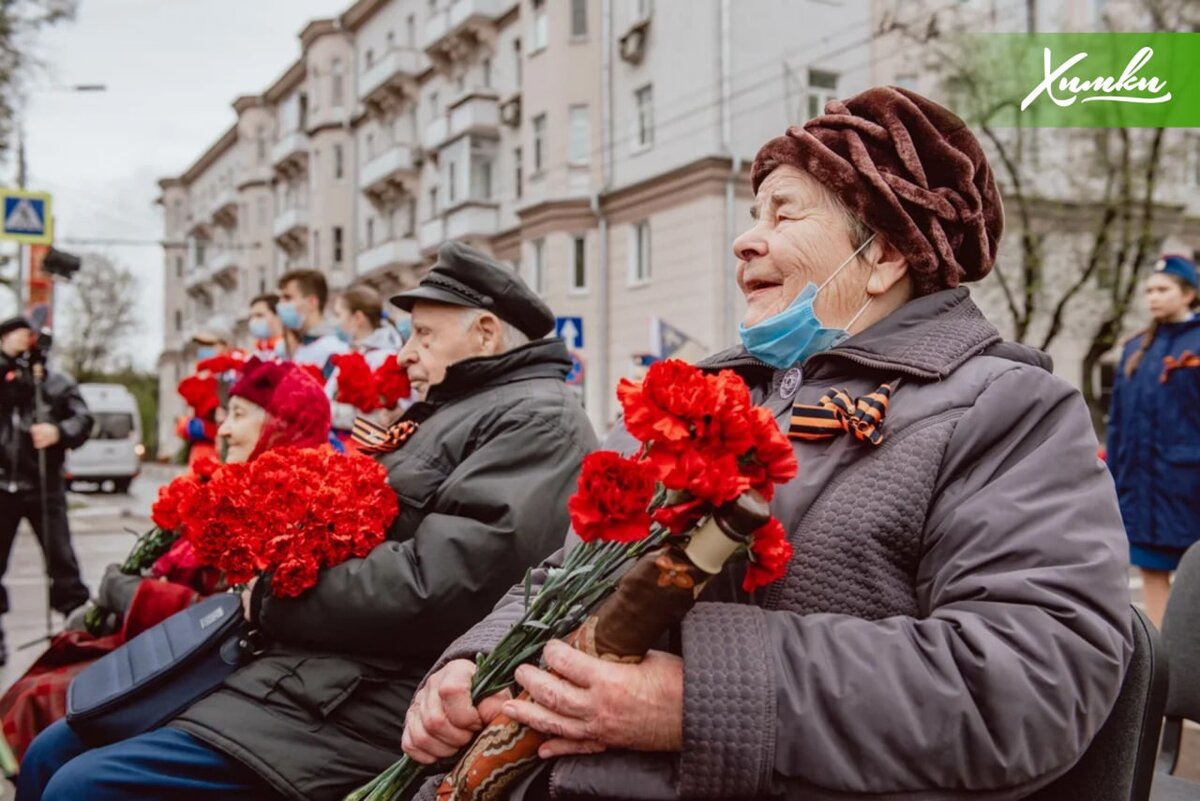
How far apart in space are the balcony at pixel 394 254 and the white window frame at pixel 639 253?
41.3 ft

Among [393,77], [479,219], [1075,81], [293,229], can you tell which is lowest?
[1075,81]

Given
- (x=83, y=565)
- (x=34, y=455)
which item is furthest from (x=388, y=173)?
(x=34, y=455)

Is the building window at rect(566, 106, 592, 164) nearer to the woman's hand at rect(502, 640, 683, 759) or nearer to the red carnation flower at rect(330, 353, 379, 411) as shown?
the red carnation flower at rect(330, 353, 379, 411)

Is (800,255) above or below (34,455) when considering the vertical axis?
above

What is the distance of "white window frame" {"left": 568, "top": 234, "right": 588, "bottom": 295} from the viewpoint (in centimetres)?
2453

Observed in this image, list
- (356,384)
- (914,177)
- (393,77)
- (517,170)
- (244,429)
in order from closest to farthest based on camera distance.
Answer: (914,177)
(244,429)
(356,384)
(517,170)
(393,77)

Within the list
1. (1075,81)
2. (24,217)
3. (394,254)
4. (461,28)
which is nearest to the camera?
(1075,81)

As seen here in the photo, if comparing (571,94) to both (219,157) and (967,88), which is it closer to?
(967,88)

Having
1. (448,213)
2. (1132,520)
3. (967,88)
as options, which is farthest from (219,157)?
(1132,520)

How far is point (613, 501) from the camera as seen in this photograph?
4.98 feet

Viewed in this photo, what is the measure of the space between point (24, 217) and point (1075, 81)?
32.4 feet

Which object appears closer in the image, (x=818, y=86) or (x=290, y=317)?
(x=290, y=317)

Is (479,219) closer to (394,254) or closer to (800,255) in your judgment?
(394,254)

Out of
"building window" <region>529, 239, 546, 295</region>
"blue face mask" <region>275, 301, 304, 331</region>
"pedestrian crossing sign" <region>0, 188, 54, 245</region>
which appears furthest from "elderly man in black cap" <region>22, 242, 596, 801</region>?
"building window" <region>529, 239, 546, 295</region>
